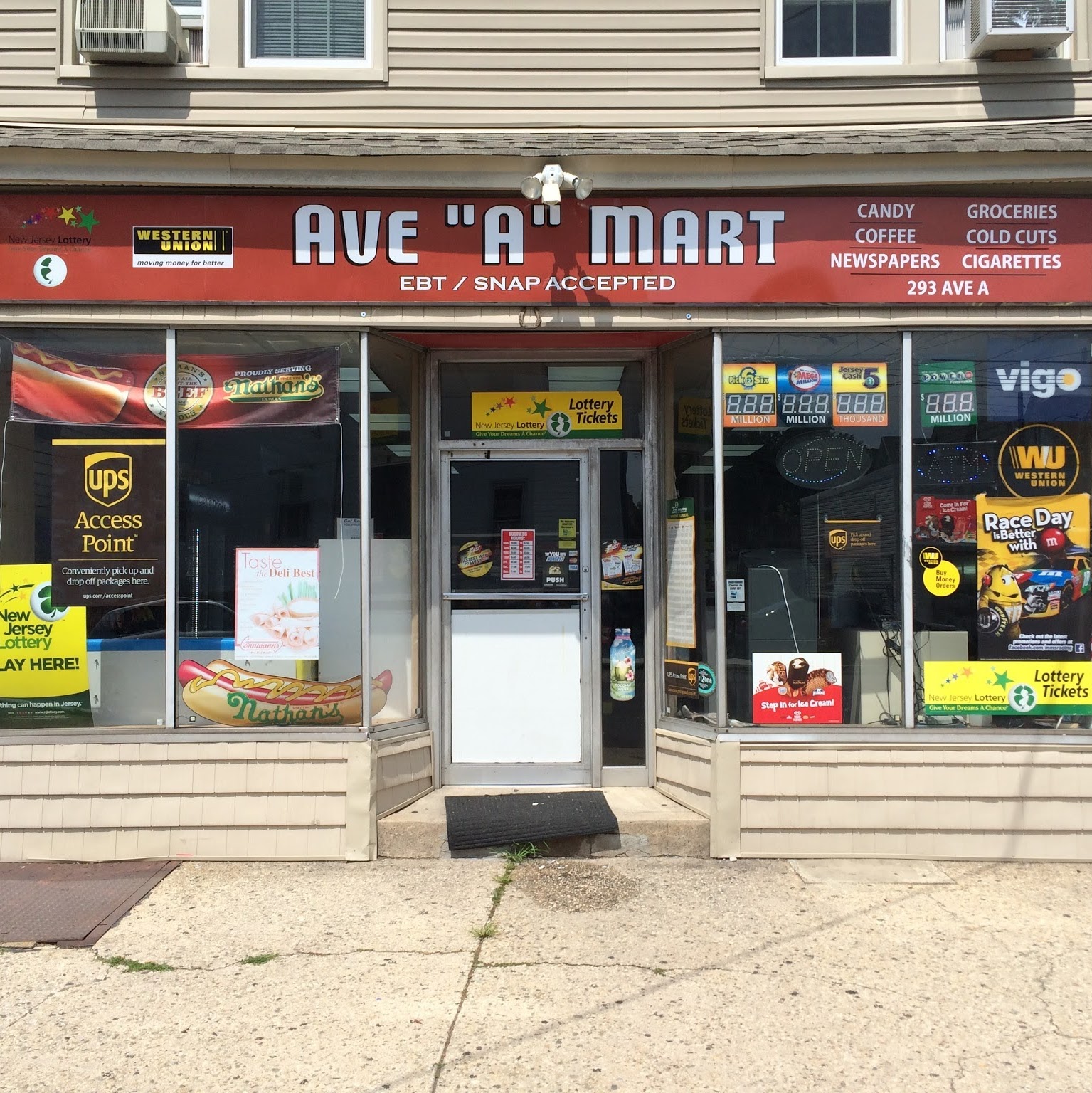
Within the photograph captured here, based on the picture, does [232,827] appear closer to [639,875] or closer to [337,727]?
[337,727]

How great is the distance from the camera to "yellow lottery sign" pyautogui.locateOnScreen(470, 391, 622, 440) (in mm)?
6898

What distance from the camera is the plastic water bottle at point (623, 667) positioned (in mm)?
6859

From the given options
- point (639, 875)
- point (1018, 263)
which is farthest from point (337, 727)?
point (1018, 263)

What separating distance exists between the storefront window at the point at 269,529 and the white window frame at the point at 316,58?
1.72 metres

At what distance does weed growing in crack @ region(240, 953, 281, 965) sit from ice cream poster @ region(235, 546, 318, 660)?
2.01m

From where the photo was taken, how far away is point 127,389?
6215 millimetres

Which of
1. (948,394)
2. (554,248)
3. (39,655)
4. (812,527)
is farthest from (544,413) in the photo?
(39,655)

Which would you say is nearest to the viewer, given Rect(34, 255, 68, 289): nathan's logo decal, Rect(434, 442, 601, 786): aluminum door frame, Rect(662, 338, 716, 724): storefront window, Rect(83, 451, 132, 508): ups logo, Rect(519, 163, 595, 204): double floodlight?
Rect(519, 163, 595, 204): double floodlight

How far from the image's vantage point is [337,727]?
6176mm

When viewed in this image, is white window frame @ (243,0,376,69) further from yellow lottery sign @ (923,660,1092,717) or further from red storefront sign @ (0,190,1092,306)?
yellow lottery sign @ (923,660,1092,717)

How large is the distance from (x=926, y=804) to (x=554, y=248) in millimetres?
4059

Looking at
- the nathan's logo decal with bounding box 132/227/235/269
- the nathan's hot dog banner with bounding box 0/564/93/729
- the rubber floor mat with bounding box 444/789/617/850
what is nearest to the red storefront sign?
the nathan's logo decal with bounding box 132/227/235/269

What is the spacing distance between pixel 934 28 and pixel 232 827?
21.5 feet

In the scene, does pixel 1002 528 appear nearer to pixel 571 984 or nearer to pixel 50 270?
pixel 571 984
